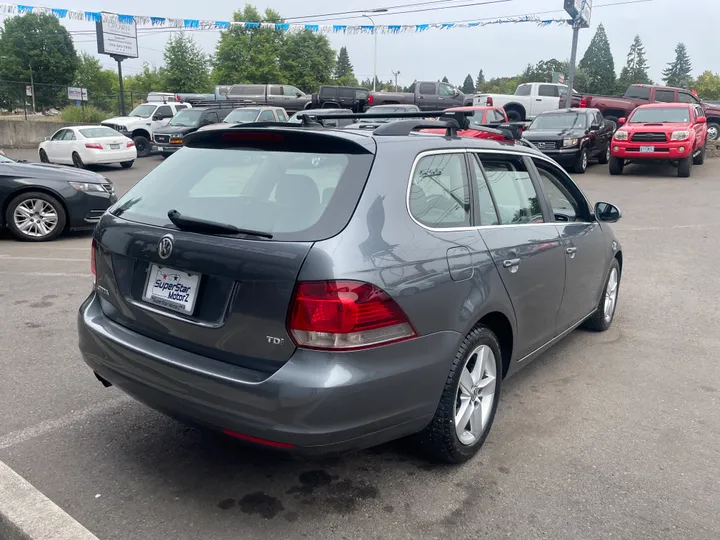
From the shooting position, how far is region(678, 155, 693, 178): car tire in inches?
659

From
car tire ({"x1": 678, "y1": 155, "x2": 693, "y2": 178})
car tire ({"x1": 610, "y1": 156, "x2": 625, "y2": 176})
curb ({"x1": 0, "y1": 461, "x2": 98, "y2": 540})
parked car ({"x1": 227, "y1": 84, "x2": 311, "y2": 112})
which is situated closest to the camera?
curb ({"x1": 0, "y1": 461, "x2": 98, "y2": 540})

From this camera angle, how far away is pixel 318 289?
258cm

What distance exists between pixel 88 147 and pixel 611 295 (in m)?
17.5

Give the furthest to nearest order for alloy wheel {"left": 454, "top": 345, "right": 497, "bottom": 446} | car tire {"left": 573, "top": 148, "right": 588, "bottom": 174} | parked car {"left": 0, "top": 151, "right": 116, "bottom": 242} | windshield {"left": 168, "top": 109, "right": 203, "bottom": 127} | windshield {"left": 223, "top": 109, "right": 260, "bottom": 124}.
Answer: windshield {"left": 168, "top": 109, "right": 203, "bottom": 127}, windshield {"left": 223, "top": 109, "right": 260, "bottom": 124}, car tire {"left": 573, "top": 148, "right": 588, "bottom": 174}, parked car {"left": 0, "top": 151, "right": 116, "bottom": 242}, alloy wheel {"left": 454, "top": 345, "right": 497, "bottom": 446}

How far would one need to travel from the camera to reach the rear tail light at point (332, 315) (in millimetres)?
2576

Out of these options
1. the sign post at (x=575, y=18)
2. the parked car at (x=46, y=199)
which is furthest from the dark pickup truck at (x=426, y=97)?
the parked car at (x=46, y=199)

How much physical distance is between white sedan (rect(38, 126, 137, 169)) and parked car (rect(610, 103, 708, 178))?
1437 centimetres


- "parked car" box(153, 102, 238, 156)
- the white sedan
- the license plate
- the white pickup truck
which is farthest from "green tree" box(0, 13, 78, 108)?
the license plate

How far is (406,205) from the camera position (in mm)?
2955

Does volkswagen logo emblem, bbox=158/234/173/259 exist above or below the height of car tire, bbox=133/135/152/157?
above

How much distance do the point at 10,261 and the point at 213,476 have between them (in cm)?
595

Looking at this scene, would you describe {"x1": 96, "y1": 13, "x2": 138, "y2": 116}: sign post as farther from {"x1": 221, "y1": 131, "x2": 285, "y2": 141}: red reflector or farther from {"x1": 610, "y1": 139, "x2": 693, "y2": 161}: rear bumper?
{"x1": 221, "y1": 131, "x2": 285, "y2": 141}: red reflector

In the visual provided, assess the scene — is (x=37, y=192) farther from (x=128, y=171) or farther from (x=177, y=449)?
(x=128, y=171)

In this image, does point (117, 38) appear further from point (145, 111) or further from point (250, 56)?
point (250, 56)
